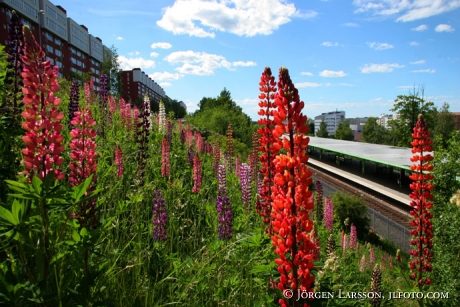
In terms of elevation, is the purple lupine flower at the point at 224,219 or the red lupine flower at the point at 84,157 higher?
the red lupine flower at the point at 84,157

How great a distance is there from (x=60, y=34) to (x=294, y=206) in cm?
7082

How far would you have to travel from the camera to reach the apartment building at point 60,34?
45.8m

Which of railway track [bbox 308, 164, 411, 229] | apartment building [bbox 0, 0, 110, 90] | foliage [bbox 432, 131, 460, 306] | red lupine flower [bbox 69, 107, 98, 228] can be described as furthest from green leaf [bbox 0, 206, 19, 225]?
apartment building [bbox 0, 0, 110, 90]

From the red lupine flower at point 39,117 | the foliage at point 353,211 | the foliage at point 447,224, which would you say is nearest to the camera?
the red lupine flower at point 39,117

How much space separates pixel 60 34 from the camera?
61.2 meters

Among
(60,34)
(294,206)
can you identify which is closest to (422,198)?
(294,206)

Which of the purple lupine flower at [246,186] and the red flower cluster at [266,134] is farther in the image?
the purple lupine flower at [246,186]

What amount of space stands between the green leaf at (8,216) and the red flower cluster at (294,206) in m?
1.29

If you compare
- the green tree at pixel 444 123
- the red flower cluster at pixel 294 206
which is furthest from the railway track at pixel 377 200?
the green tree at pixel 444 123

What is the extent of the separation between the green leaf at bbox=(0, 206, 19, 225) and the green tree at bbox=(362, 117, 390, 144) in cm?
10556

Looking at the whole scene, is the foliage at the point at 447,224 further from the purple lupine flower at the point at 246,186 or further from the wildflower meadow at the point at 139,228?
the wildflower meadow at the point at 139,228

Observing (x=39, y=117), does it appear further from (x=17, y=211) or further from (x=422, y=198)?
(x=422, y=198)

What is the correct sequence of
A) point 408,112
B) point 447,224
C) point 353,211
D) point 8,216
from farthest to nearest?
point 408,112
point 353,211
point 447,224
point 8,216

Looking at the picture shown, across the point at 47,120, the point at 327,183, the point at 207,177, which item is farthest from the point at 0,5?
the point at 47,120
